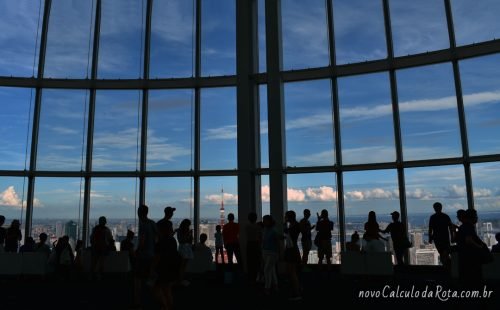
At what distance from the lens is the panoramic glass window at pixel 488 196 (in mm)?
9391

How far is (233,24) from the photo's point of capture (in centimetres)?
1271

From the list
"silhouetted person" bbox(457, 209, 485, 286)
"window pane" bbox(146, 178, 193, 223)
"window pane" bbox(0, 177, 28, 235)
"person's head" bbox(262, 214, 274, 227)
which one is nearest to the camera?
"silhouetted person" bbox(457, 209, 485, 286)

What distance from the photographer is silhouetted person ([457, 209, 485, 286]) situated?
4.75 meters

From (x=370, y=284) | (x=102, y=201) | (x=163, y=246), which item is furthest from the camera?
(x=102, y=201)

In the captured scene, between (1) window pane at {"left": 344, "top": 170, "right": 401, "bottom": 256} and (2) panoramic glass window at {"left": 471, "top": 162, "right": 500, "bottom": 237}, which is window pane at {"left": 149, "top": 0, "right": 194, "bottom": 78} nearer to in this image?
(1) window pane at {"left": 344, "top": 170, "right": 401, "bottom": 256}

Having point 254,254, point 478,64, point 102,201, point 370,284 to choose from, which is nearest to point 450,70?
point 478,64

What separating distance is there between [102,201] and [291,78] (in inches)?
225

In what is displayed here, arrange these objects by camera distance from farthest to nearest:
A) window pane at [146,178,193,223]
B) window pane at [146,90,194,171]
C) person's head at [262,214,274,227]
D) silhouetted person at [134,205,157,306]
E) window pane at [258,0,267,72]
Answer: window pane at [258,0,267,72] < window pane at [146,90,194,171] < window pane at [146,178,193,223] < person's head at [262,214,274,227] < silhouetted person at [134,205,157,306]

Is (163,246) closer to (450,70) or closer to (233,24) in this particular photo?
(450,70)

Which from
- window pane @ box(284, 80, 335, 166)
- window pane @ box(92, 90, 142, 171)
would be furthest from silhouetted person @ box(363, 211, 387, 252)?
window pane @ box(92, 90, 142, 171)

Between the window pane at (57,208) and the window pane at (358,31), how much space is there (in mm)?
7483

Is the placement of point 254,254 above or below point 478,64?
below

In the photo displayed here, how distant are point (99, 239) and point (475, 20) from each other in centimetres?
940

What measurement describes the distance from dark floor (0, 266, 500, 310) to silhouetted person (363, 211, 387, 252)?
0.56 m
